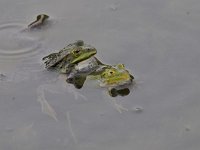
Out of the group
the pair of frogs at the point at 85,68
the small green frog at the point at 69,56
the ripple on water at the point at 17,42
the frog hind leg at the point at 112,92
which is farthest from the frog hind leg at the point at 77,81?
the ripple on water at the point at 17,42

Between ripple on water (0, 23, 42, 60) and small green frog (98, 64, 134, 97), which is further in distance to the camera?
ripple on water (0, 23, 42, 60)

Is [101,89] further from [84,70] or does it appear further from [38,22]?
[38,22]

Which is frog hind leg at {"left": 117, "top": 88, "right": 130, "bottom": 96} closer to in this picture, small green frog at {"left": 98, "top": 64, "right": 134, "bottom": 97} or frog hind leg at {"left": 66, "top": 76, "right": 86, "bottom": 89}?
small green frog at {"left": 98, "top": 64, "right": 134, "bottom": 97}

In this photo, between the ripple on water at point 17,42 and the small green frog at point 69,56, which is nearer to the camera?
the small green frog at point 69,56

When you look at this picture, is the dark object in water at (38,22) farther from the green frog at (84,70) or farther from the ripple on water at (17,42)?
the green frog at (84,70)

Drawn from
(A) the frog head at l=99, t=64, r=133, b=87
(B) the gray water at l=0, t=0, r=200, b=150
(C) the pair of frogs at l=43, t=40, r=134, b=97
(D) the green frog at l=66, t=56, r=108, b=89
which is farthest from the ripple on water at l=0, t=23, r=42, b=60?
(A) the frog head at l=99, t=64, r=133, b=87

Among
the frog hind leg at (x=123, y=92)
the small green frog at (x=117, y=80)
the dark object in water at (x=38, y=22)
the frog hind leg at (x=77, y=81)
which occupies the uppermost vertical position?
the dark object in water at (x=38, y=22)

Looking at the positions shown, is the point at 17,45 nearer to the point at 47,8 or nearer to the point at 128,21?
the point at 47,8

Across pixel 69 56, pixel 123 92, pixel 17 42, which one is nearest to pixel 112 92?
pixel 123 92

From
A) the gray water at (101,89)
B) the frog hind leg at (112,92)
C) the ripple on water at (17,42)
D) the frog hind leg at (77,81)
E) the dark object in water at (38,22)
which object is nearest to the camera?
the gray water at (101,89)
